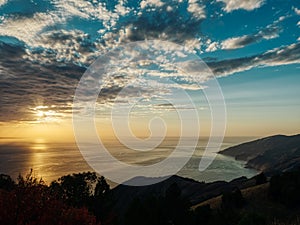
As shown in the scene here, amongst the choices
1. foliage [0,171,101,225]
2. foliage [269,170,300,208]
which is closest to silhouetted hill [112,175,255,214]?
foliage [269,170,300,208]

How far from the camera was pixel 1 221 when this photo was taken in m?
20.1

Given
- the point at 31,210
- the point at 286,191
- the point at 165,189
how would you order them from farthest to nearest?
1. the point at 165,189
2. the point at 286,191
3. the point at 31,210

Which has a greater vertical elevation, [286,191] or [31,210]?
[31,210]

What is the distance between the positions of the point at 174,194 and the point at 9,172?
19394cm

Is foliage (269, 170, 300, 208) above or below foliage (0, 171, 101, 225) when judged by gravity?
below

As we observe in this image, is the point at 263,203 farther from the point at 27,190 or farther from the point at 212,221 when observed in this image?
the point at 27,190

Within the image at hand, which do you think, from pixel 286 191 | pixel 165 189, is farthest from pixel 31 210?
pixel 165 189

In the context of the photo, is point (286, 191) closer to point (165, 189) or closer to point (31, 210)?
point (31, 210)

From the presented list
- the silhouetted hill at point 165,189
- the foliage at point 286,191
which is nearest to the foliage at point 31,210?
the foliage at point 286,191

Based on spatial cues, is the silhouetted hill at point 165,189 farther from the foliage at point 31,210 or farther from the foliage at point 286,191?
the foliage at point 31,210

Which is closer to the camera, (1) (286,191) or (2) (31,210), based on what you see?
(2) (31,210)

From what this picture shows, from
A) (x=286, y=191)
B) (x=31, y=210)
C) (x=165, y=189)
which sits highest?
(x=31, y=210)

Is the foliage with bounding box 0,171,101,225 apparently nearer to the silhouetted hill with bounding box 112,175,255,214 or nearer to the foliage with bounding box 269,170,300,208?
the foliage with bounding box 269,170,300,208

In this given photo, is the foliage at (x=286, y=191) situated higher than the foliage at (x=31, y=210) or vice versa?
the foliage at (x=31, y=210)
